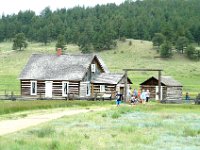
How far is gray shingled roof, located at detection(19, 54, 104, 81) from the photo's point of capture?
5506 cm

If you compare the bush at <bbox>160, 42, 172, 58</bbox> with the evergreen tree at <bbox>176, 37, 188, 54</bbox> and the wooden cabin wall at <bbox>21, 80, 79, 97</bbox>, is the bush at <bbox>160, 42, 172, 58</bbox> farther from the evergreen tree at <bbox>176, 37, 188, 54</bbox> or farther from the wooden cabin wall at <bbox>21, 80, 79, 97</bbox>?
the wooden cabin wall at <bbox>21, 80, 79, 97</bbox>

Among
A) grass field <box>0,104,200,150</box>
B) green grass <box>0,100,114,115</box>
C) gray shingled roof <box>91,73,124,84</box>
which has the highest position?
gray shingled roof <box>91,73,124,84</box>

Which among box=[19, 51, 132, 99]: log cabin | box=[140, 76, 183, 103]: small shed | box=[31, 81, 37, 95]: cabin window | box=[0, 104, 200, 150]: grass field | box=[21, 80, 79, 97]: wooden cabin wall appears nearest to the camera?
box=[0, 104, 200, 150]: grass field

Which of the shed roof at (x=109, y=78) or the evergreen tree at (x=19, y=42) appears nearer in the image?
the shed roof at (x=109, y=78)

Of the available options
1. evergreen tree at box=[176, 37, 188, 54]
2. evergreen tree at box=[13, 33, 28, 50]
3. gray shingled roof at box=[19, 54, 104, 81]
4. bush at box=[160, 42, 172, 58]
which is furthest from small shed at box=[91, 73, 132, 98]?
evergreen tree at box=[13, 33, 28, 50]

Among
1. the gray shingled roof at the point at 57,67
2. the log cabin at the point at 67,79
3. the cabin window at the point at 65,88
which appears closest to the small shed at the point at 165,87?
the log cabin at the point at 67,79

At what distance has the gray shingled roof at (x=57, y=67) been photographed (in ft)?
181

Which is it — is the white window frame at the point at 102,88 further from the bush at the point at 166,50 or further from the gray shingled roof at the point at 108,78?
the bush at the point at 166,50

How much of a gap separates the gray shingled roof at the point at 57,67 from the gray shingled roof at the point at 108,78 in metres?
1.92

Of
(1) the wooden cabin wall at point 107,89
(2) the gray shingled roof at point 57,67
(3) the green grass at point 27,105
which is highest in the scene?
(2) the gray shingled roof at point 57,67

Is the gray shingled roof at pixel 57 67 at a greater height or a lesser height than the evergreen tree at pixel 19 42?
lesser

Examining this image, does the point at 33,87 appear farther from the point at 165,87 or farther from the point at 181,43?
the point at 181,43

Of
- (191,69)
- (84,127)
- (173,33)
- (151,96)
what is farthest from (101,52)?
(84,127)

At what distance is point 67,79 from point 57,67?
8.93 feet
